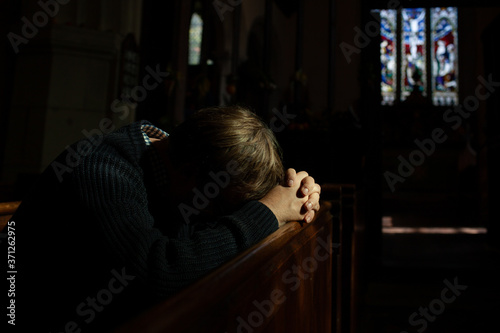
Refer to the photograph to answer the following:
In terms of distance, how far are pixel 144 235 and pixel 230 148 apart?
28 centimetres

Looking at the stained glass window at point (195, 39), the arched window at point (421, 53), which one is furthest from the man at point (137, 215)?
the arched window at point (421, 53)

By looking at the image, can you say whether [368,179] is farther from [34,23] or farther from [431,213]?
[431,213]

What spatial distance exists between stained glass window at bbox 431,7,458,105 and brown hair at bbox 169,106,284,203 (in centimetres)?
1102

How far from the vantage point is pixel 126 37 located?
3.84 metres

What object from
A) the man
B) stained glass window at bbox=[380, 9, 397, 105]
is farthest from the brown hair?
stained glass window at bbox=[380, 9, 397, 105]

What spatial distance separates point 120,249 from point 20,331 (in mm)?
319

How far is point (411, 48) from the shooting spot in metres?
11.2

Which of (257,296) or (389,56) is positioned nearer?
(257,296)

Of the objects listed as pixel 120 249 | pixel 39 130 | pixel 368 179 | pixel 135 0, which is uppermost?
pixel 135 0

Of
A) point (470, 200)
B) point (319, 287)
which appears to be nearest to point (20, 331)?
point (319, 287)

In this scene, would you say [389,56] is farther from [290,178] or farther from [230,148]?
[230,148]

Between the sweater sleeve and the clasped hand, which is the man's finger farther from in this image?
the sweater sleeve

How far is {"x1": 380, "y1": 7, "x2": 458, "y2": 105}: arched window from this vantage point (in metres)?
10.9

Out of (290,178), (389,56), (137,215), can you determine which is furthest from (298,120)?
(389,56)
